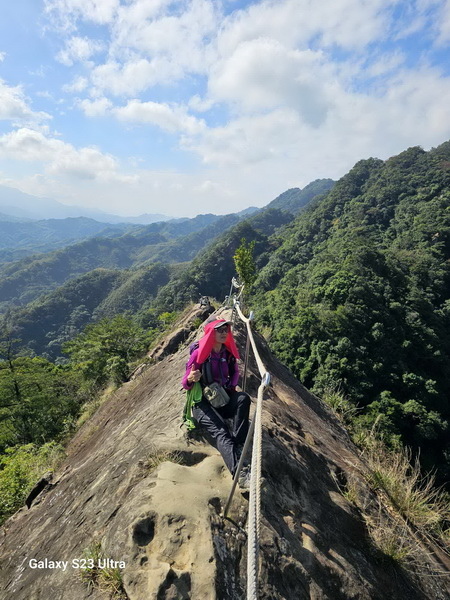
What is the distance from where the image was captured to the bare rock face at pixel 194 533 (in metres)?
2.43

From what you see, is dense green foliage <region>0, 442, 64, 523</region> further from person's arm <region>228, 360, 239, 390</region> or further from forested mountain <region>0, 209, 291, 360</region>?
forested mountain <region>0, 209, 291, 360</region>

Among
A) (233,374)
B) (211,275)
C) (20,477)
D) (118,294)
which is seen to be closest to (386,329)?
(233,374)

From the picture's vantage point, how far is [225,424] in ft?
12.2

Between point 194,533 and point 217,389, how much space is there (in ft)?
5.02

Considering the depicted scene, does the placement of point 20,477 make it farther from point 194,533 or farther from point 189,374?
point 194,533

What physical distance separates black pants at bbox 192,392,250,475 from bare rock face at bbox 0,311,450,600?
235 millimetres

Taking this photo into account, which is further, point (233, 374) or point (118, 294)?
point (118, 294)

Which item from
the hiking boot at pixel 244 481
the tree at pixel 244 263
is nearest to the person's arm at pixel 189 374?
the hiking boot at pixel 244 481

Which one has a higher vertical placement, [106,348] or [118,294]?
[106,348]

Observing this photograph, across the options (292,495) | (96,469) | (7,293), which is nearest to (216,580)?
(292,495)

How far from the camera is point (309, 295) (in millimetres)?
45625

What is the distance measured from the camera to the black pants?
337 cm

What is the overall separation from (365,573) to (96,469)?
11.4ft

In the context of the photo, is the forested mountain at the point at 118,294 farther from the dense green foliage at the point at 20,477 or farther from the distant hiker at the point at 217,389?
the distant hiker at the point at 217,389
